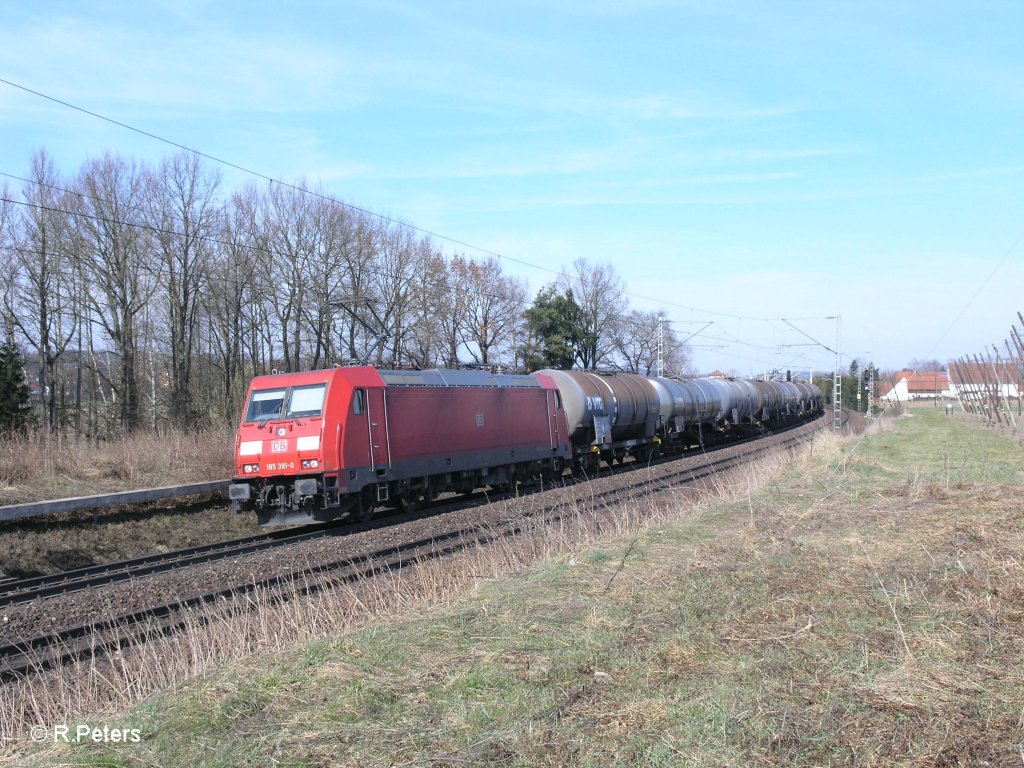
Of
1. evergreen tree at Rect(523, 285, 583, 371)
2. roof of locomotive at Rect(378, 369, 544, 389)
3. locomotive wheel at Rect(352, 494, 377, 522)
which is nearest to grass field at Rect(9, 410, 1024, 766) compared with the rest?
locomotive wheel at Rect(352, 494, 377, 522)

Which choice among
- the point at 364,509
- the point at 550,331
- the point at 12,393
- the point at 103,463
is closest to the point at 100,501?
the point at 103,463

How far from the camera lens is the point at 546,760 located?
414 centimetres

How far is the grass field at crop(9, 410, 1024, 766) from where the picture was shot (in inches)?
167

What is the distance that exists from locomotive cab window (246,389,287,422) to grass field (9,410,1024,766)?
8.74 m

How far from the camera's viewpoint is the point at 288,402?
53.1 ft

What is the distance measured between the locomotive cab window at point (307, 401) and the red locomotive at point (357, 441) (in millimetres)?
20

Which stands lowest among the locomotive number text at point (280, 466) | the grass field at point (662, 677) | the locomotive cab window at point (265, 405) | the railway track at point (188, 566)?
the railway track at point (188, 566)

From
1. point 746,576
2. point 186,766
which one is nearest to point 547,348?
point 746,576

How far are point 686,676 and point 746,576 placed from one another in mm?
2780

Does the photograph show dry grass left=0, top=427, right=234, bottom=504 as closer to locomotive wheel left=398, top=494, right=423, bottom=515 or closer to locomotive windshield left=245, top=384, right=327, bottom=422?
locomotive windshield left=245, top=384, right=327, bottom=422

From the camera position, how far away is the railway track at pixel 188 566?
8359 mm

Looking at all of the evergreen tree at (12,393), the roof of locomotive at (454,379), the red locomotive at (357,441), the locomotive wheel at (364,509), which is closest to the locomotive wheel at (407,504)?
the red locomotive at (357,441)

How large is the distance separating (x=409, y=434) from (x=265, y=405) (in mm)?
2947

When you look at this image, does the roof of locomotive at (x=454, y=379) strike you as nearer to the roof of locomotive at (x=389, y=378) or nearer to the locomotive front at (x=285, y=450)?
the roof of locomotive at (x=389, y=378)
